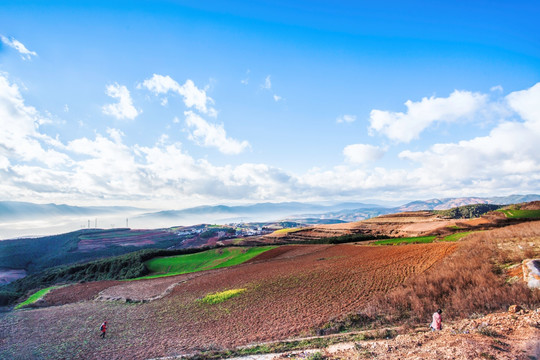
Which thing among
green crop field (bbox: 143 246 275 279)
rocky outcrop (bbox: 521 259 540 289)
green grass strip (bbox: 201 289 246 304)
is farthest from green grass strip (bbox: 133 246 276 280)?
rocky outcrop (bbox: 521 259 540 289)

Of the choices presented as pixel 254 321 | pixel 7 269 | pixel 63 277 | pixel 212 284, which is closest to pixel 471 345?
pixel 254 321

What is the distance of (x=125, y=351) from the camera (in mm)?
14992

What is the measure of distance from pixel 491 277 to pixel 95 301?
3790 centimetres

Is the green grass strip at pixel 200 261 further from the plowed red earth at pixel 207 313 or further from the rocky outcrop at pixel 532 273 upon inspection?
the rocky outcrop at pixel 532 273

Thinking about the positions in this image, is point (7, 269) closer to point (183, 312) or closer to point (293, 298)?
point (183, 312)

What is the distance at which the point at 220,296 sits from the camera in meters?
23.8

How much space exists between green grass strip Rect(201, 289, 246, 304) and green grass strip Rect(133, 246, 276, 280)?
61.1 ft

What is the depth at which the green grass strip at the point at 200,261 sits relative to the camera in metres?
44.5

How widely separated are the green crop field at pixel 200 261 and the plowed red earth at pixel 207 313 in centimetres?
1190

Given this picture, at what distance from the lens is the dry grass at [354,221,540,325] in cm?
1248

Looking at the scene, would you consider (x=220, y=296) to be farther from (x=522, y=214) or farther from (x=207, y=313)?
(x=522, y=214)

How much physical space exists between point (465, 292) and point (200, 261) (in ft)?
141

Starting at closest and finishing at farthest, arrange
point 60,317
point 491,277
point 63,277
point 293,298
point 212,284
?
1. point 491,277
2. point 293,298
3. point 60,317
4. point 212,284
5. point 63,277

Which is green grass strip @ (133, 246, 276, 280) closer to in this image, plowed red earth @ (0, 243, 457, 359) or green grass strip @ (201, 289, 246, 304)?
plowed red earth @ (0, 243, 457, 359)
